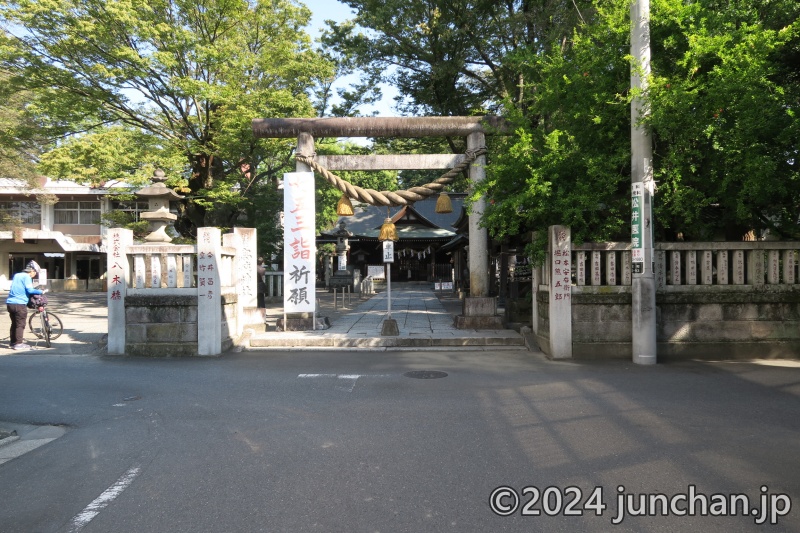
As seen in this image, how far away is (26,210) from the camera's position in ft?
116

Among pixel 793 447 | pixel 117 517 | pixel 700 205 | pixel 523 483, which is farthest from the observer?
pixel 700 205

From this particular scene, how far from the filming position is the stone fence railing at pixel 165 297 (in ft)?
32.3

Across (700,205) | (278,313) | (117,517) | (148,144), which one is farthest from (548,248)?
(148,144)

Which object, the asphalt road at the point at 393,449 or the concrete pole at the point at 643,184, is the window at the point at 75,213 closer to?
the asphalt road at the point at 393,449

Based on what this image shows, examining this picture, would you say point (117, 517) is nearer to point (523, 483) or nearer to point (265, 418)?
point (265, 418)

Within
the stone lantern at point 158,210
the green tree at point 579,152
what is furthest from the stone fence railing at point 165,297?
the green tree at point 579,152

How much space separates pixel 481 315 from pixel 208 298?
6192 mm

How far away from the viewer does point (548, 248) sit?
9.57m

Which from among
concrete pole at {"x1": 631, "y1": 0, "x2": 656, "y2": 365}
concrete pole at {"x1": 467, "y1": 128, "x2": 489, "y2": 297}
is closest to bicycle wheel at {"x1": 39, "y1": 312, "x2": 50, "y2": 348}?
concrete pole at {"x1": 467, "y1": 128, "x2": 489, "y2": 297}

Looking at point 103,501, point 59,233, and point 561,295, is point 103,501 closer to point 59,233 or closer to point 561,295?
point 561,295

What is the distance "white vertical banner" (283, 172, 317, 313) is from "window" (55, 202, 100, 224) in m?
31.2

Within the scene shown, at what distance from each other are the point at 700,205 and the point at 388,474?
300 inches

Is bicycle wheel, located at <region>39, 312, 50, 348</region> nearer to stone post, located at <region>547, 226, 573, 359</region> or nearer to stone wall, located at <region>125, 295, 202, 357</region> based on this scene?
stone wall, located at <region>125, 295, 202, 357</region>

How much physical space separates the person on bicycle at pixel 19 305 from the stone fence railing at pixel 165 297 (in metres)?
2.36
